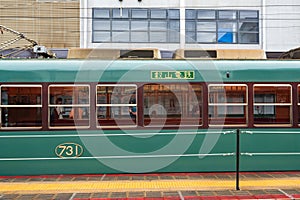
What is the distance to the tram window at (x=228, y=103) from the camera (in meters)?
7.71

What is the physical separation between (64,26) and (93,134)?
12840 mm

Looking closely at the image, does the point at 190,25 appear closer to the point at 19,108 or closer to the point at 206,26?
the point at 206,26

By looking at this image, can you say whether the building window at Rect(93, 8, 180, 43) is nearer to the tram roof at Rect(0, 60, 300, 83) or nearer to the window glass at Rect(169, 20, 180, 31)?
the window glass at Rect(169, 20, 180, 31)

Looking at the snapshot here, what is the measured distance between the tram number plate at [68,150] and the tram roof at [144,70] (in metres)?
1.47

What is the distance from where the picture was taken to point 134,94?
760cm

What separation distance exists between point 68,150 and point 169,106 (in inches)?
98.0

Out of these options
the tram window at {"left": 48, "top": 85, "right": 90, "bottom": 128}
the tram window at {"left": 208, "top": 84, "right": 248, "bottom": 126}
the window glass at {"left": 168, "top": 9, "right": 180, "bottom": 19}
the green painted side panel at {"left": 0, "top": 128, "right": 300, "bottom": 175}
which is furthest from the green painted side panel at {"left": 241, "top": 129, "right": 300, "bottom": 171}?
the window glass at {"left": 168, "top": 9, "right": 180, "bottom": 19}

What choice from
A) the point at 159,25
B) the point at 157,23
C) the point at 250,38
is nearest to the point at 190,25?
the point at 159,25

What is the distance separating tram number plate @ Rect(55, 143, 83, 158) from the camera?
7367mm

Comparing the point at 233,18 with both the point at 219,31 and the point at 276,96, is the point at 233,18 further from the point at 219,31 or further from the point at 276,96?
the point at 276,96

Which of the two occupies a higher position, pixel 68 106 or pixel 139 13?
pixel 139 13

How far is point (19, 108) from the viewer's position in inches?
291

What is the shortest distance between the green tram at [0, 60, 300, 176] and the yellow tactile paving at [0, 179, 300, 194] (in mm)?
675

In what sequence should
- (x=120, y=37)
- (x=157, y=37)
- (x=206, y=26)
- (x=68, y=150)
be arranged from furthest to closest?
(x=206, y=26)
(x=157, y=37)
(x=120, y=37)
(x=68, y=150)
